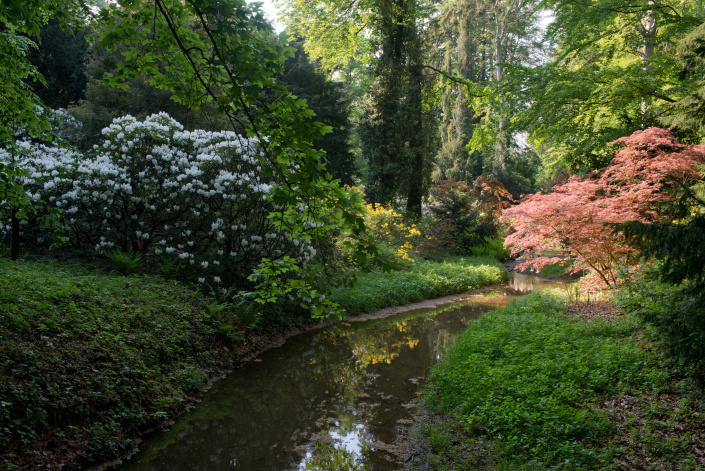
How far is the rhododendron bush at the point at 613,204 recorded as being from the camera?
7.86m

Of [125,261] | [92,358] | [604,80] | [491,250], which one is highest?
[604,80]

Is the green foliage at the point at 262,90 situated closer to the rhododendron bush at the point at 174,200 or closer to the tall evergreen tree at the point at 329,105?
the rhododendron bush at the point at 174,200

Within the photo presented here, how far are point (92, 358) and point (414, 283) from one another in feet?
29.1

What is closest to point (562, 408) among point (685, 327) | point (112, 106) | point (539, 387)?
point (539, 387)

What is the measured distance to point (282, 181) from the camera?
769 cm

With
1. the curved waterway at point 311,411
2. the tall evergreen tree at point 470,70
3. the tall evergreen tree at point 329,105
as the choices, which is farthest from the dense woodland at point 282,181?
the tall evergreen tree at point 470,70

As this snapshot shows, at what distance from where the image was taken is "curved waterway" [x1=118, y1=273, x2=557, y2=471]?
4250mm

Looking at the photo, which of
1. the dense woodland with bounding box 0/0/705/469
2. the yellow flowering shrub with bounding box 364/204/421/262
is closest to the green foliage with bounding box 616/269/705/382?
the dense woodland with bounding box 0/0/705/469

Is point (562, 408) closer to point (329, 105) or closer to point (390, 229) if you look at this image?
point (390, 229)

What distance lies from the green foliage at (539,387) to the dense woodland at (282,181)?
64cm

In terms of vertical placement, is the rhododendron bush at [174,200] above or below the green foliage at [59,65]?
below

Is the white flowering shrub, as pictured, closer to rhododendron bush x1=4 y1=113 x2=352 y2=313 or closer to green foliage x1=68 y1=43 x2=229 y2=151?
rhododendron bush x1=4 y1=113 x2=352 y2=313

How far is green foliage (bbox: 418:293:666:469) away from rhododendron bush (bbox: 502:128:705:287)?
2.57 metres

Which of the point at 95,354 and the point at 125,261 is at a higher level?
the point at 125,261
